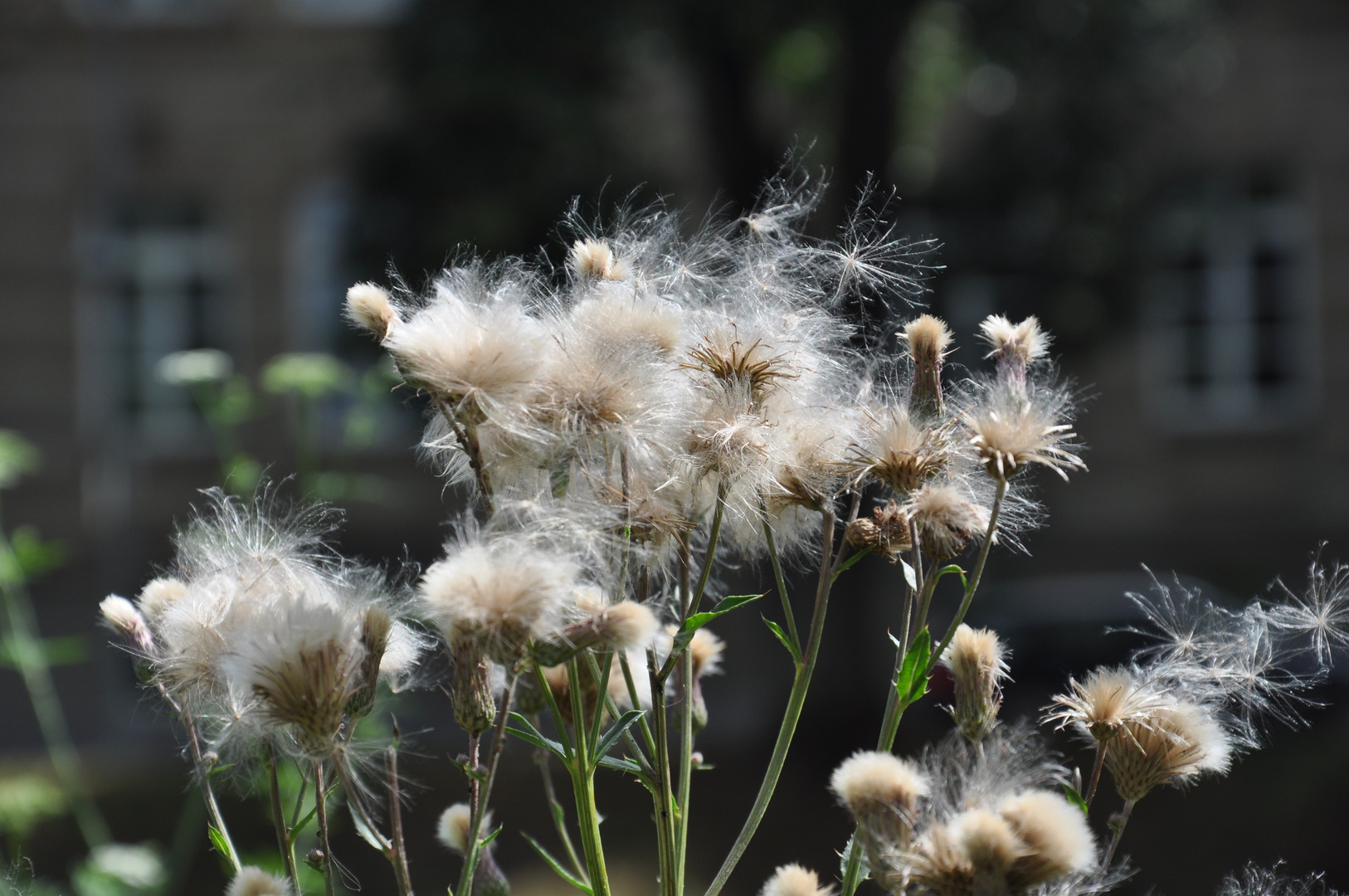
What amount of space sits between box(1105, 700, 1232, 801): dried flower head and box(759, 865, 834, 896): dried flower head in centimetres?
27

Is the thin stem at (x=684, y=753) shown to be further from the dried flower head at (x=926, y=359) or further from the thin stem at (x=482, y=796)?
the dried flower head at (x=926, y=359)

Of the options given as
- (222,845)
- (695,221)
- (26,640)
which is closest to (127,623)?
(222,845)

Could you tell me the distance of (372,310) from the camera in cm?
93

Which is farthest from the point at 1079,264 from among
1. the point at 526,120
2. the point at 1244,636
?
the point at 1244,636

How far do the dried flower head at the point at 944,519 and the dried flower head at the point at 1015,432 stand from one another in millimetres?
52

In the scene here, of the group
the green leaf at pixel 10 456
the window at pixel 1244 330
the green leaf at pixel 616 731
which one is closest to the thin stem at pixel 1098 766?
the green leaf at pixel 616 731

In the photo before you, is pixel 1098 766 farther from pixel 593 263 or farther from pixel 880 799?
pixel 593 263

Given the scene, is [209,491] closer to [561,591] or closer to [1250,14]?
[561,591]

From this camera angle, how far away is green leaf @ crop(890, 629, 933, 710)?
38.0 inches

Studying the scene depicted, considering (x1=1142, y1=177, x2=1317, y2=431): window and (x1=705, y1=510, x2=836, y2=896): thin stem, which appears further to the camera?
(x1=1142, y1=177, x2=1317, y2=431): window

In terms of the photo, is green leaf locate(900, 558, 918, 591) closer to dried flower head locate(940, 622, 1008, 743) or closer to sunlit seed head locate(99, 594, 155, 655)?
dried flower head locate(940, 622, 1008, 743)

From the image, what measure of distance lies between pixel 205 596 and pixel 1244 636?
911 millimetres

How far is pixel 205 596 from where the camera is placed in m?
0.95

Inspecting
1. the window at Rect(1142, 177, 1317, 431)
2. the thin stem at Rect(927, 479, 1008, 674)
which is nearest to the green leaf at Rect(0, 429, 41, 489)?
the thin stem at Rect(927, 479, 1008, 674)
